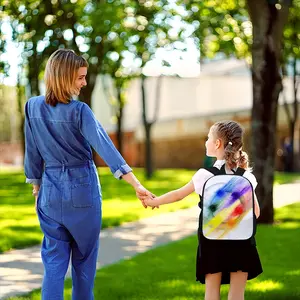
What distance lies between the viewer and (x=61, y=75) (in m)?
4.18

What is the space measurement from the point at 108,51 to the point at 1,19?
3.51 meters

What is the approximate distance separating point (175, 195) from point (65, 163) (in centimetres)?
71

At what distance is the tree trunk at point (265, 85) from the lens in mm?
11242

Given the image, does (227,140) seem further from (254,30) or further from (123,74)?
(123,74)

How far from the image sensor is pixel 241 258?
4.16 metres

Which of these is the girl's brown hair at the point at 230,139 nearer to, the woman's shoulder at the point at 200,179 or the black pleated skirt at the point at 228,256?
the woman's shoulder at the point at 200,179

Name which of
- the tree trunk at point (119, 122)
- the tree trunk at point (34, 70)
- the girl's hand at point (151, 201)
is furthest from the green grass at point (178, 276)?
the tree trunk at point (119, 122)

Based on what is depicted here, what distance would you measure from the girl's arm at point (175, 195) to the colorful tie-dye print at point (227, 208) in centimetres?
14

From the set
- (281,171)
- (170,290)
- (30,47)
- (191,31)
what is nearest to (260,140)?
(170,290)

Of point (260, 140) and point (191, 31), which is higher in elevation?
point (191, 31)

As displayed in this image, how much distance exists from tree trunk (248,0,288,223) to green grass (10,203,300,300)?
1895mm

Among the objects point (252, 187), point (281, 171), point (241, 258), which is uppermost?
point (252, 187)

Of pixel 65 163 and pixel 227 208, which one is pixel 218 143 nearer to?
pixel 227 208

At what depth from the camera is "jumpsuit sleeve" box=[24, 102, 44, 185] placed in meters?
4.38
